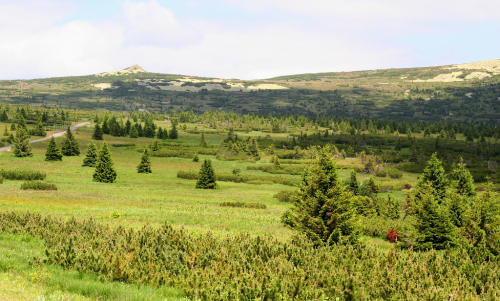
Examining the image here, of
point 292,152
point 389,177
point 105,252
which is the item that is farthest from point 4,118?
point 105,252

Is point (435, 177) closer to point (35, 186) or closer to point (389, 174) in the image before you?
point (35, 186)

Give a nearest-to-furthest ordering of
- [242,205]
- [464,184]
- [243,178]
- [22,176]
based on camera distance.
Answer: [464,184] < [242,205] < [22,176] < [243,178]

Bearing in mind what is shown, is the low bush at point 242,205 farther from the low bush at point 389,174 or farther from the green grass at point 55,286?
the low bush at point 389,174

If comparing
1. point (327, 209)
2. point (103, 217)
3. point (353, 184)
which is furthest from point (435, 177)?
point (103, 217)

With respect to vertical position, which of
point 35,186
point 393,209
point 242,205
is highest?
point 35,186

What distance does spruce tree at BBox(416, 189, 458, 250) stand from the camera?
20.3m

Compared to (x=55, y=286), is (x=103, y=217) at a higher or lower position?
lower

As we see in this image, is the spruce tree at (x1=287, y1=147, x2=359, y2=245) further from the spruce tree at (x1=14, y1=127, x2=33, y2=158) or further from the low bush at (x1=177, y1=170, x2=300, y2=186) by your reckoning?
the spruce tree at (x1=14, y1=127, x2=33, y2=158)

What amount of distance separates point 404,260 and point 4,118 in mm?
191036

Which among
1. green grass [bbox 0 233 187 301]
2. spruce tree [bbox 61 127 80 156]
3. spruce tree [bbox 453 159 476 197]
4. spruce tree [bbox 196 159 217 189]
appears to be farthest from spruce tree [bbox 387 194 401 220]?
spruce tree [bbox 61 127 80 156]

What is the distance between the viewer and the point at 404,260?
12953 mm

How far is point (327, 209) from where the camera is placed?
17.2 meters

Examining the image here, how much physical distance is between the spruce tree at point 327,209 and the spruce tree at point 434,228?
21.3 feet

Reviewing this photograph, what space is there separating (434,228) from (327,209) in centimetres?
835
